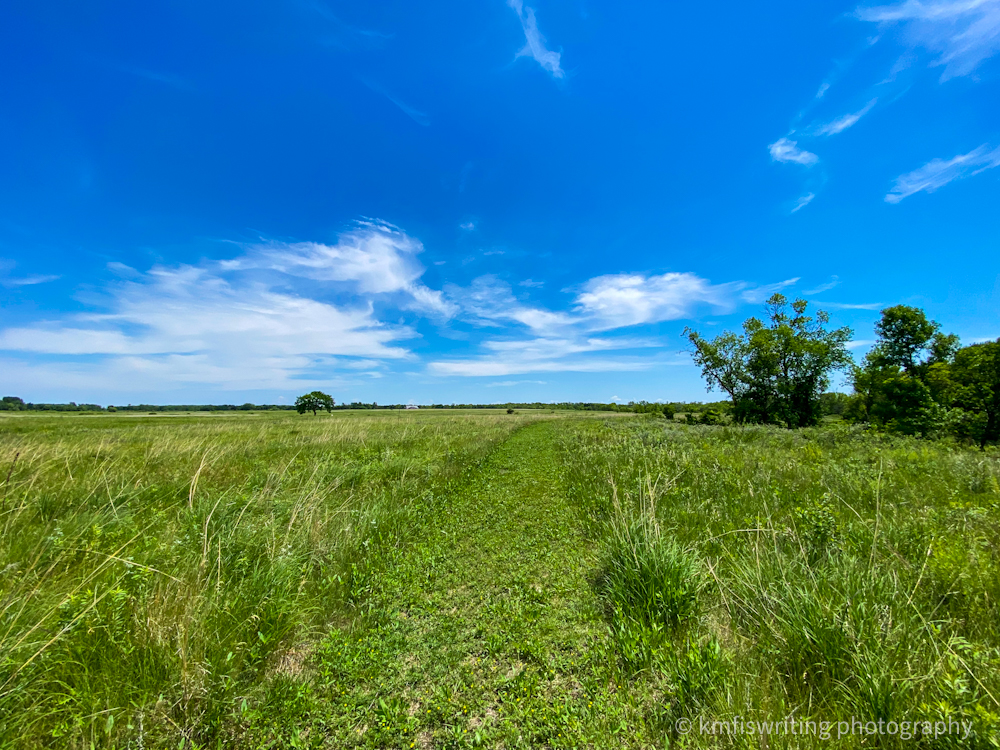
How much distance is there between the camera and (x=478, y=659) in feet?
11.5

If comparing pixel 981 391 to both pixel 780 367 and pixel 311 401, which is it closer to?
pixel 780 367

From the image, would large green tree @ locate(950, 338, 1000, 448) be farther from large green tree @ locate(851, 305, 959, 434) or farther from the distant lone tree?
the distant lone tree

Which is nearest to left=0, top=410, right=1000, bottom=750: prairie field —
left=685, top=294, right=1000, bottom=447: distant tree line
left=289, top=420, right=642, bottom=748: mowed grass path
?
left=289, top=420, right=642, bottom=748: mowed grass path

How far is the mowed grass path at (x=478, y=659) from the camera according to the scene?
2.73 meters

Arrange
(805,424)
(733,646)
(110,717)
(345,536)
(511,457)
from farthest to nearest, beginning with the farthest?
(805,424), (511,457), (345,536), (733,646), (110,717)

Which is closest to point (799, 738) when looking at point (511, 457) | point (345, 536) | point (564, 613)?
point (564, 613)

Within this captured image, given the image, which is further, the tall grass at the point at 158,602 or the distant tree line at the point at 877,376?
the distant tree line at the point at 877,376

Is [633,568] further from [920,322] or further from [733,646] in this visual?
[920,322]

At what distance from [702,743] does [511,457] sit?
1494 cm

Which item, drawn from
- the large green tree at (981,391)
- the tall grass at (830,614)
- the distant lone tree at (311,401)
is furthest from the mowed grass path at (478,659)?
the distant lone tree at (311,401)

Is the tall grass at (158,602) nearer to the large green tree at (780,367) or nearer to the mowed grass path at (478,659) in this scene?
the mowed grass path at (478,659)

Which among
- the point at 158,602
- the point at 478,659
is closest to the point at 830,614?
the point at 478,659

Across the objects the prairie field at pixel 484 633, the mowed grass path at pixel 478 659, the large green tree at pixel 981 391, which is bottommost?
the mowed grass path at pixel 478 659

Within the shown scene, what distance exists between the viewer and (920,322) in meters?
29.6
